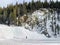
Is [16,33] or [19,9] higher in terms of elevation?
[19,9]

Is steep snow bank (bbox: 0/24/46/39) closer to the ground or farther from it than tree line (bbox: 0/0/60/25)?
closer to the ground

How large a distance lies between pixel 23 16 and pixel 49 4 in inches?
18.2

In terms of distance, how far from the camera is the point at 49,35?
298 cm

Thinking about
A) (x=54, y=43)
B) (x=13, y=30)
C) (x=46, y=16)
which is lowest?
(x=54, y=43)

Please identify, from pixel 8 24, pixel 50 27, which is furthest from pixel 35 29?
pixel 8 24

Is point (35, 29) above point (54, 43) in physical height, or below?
above

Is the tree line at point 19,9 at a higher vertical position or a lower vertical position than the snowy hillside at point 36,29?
higher

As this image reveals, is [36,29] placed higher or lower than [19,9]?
lower

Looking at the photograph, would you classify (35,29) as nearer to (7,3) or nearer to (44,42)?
(44,42)

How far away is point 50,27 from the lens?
298 centimetres

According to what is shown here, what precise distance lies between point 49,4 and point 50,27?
37 cm

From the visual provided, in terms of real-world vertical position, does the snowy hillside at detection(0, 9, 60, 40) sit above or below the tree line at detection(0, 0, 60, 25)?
below

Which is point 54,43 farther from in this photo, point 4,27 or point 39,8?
point 4,27

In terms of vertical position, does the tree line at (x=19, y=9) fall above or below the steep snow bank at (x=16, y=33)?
above
